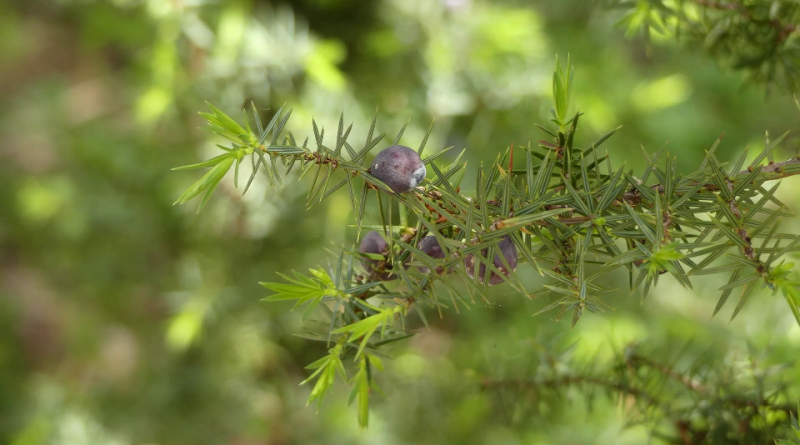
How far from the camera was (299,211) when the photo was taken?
75 centimetres

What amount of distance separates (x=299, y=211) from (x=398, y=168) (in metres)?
0.54

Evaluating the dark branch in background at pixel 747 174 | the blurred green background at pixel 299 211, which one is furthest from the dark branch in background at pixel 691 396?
the dark branch in background at pixel 747 174

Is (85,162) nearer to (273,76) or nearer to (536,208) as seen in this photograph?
(273,76)

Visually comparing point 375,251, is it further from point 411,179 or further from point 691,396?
point 691,396

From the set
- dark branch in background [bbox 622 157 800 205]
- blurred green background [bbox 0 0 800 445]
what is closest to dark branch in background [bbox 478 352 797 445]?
blurred green background [bbox 0 0 800 445]

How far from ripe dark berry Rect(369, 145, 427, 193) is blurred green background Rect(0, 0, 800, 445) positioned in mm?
313

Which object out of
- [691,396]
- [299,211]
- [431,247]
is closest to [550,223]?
[431,247]

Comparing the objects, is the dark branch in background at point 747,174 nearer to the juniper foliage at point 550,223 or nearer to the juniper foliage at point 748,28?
the juniper foliage at point 550,223

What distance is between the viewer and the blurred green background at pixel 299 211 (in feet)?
2.34

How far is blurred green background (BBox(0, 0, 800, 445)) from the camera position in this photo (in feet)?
2.34

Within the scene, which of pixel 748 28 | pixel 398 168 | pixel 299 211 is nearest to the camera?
pixel 398 168

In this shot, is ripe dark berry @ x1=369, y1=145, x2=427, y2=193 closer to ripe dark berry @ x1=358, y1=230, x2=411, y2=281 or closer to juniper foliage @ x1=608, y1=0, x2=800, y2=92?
ripe dark berry @ x1=358, y1=230, x2=411, y2=281

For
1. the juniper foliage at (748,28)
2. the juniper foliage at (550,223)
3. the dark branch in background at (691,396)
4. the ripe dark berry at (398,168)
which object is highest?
the juniper foliage at (748,28)

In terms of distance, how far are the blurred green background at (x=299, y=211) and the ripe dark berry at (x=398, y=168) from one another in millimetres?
313
